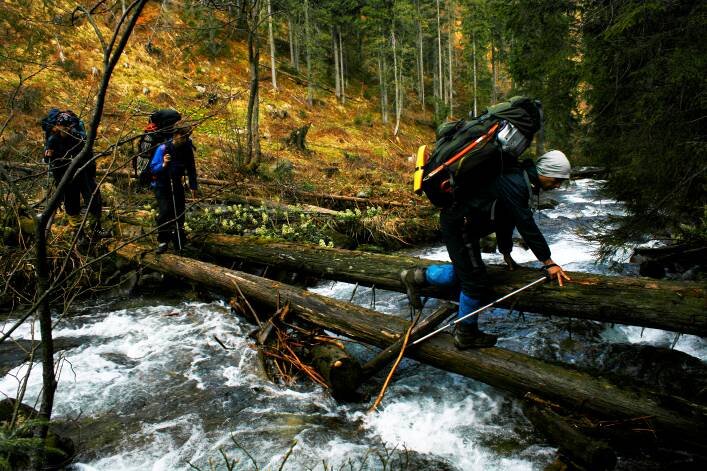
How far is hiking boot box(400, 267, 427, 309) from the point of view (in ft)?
17.1

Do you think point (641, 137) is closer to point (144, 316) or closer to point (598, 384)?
point (598, 384)

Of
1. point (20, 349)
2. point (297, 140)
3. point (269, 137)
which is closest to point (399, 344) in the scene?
point (20, 349)

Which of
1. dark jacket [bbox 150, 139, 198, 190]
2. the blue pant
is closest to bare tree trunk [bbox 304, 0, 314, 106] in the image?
dark jacket [bbox 150, 139, 198, 190]

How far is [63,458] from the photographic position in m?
3.75

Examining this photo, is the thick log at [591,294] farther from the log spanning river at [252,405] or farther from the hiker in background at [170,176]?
the hiker in background at [170,176]

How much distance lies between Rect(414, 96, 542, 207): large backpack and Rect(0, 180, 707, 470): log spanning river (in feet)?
7.31

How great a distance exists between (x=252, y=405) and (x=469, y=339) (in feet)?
7.48

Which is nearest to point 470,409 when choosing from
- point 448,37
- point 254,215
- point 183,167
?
point 183,167

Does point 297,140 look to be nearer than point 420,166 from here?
No

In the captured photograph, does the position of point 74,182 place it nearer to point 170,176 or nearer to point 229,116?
A: point 170,176

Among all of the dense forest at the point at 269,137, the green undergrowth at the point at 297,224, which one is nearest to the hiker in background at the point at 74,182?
the dense forest at the point at 269,137

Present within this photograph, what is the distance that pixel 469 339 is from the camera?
442cm

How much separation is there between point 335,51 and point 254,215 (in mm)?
34032

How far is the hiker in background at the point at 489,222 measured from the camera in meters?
4.08
